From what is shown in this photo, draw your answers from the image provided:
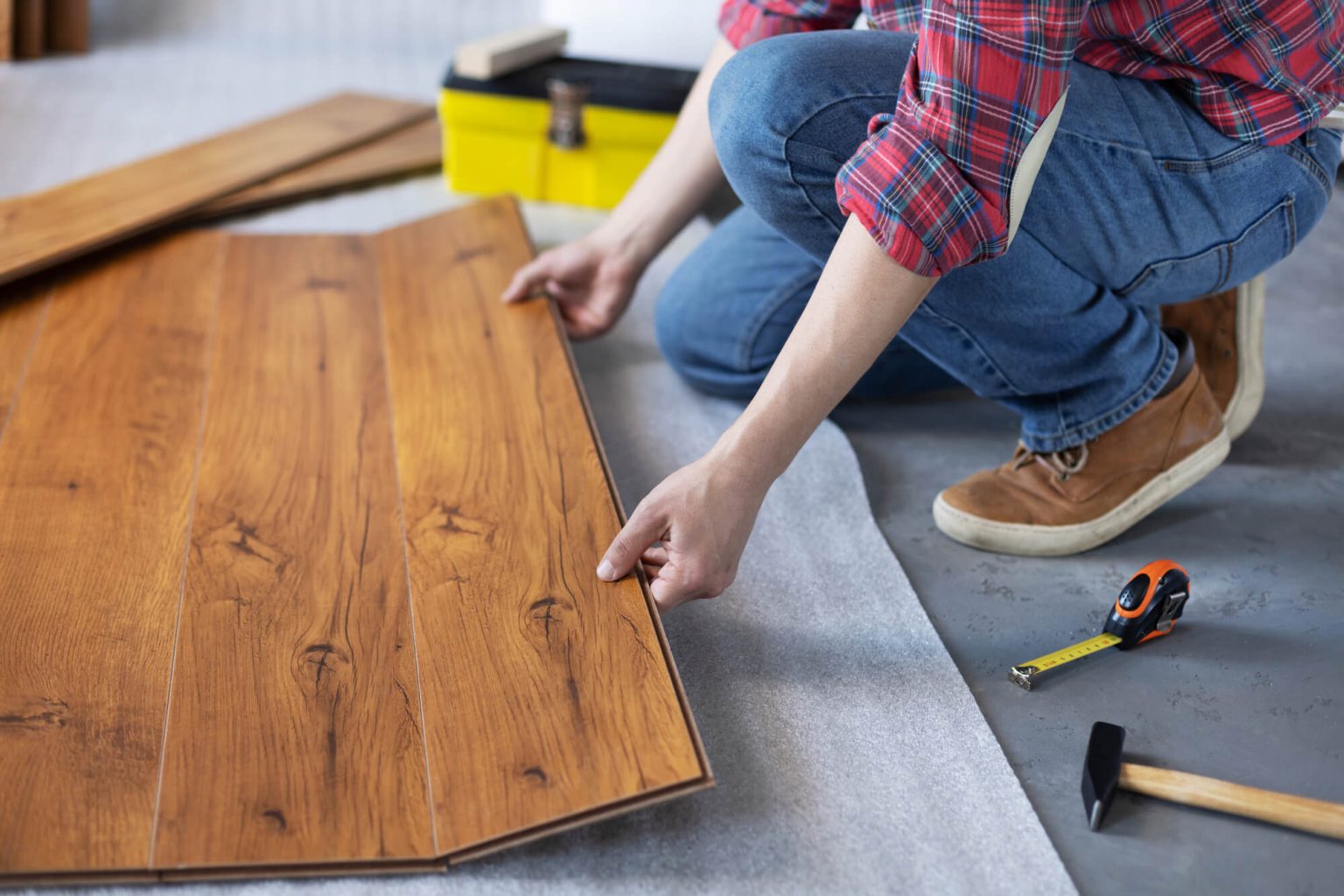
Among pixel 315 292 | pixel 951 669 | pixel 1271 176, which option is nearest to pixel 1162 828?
pixel 951 669

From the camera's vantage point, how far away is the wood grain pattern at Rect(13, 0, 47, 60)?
129 inches

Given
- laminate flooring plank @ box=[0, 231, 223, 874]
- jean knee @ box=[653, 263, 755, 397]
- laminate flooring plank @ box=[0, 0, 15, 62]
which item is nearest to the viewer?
laminate flooring plank @ box=[0, 231, 223, 874]

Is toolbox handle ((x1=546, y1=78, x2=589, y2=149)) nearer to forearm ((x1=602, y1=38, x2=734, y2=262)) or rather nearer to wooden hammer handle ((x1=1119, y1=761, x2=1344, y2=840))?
forearm ((x1=602, y1=38, x2=734, y2=262))

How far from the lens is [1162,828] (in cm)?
111

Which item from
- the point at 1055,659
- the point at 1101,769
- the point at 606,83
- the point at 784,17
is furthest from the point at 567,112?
the point at 1101,769

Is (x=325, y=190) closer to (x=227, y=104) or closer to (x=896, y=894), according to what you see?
(x=227, y=104)

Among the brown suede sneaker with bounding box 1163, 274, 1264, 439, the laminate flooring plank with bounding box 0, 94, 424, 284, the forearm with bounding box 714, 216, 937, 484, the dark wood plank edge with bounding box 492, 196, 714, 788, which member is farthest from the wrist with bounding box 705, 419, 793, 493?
the laminate flooring plank with bounding box 0, 94, 424, 284

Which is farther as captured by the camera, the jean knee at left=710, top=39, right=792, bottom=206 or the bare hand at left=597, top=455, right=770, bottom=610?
the jean knee at left=710, top=39, right=792, bottom=206

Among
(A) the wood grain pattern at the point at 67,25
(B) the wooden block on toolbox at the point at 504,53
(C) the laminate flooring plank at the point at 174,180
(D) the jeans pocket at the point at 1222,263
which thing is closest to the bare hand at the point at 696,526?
(D) the jeans pocket at the point at 1222,263

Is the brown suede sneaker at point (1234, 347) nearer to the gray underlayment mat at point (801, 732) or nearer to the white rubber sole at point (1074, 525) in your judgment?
the white rubber sole at point (1074, 525)

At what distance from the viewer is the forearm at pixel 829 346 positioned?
3.57 feet

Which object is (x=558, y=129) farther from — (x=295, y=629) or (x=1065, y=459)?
(x=295, y=629)

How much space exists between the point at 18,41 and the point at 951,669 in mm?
3216

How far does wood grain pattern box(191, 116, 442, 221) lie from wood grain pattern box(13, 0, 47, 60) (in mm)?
1241
